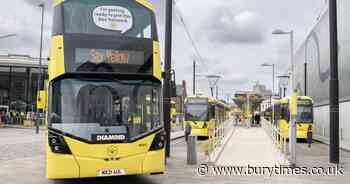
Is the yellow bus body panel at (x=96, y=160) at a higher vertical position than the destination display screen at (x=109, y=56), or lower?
lower

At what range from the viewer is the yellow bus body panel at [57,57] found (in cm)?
948

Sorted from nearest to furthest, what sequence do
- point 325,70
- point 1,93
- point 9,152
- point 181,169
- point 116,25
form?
point 116,25 → point 181,169 → point 9,152 → point 325,70 → point 1,93

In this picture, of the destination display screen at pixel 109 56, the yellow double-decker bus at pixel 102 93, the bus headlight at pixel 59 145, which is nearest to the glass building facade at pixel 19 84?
the yellow double-decker bus at pixel 102 93

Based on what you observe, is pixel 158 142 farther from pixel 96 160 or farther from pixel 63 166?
pixel 63 166

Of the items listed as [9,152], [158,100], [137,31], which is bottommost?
[9,152]

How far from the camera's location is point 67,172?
30.5ft

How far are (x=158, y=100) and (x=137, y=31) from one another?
5.37ft

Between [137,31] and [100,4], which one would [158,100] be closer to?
[137,31]

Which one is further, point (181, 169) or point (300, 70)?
point (300, 70)

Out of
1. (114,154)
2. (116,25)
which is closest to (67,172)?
(114,154)

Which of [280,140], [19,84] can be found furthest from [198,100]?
[19,84]

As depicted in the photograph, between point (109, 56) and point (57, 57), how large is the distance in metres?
1.10

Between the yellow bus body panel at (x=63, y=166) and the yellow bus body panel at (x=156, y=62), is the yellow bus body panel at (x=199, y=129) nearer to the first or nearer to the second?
the yellow bus body panel at (x=156, y=62)

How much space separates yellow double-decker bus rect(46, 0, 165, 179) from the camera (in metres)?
9.41
